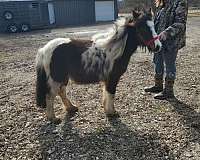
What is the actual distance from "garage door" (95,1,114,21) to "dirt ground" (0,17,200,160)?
91.3 feet

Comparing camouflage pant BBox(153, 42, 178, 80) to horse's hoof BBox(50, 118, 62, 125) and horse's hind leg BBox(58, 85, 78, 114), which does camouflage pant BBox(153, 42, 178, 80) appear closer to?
horse's hind leg BBox(58, 85, 78, 114)

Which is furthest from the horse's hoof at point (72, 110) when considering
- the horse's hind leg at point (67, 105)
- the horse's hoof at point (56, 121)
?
the horse's hoof at point (56, 121)

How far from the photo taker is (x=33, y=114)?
568 centimetres

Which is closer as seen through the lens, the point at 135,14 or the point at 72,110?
the point at 135,14

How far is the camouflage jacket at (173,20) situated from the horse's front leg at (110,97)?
129 cm

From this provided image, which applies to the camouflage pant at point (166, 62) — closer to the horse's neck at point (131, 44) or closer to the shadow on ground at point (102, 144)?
the horse's neck at point (131, 44)

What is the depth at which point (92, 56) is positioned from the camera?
516cm

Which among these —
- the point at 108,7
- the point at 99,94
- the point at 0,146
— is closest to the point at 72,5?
the point at 108,7

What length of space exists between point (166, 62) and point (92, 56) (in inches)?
63.0

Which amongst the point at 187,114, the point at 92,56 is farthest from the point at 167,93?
the point at 92,56

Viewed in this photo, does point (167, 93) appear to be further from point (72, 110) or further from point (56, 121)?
point (56, 121)

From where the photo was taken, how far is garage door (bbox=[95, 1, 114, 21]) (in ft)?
113

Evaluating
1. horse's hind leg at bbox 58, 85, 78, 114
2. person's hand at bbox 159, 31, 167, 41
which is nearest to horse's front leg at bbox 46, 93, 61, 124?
horse's hind leg at bbox 58, 85, 78, 114

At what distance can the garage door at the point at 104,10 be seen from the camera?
3459cm
